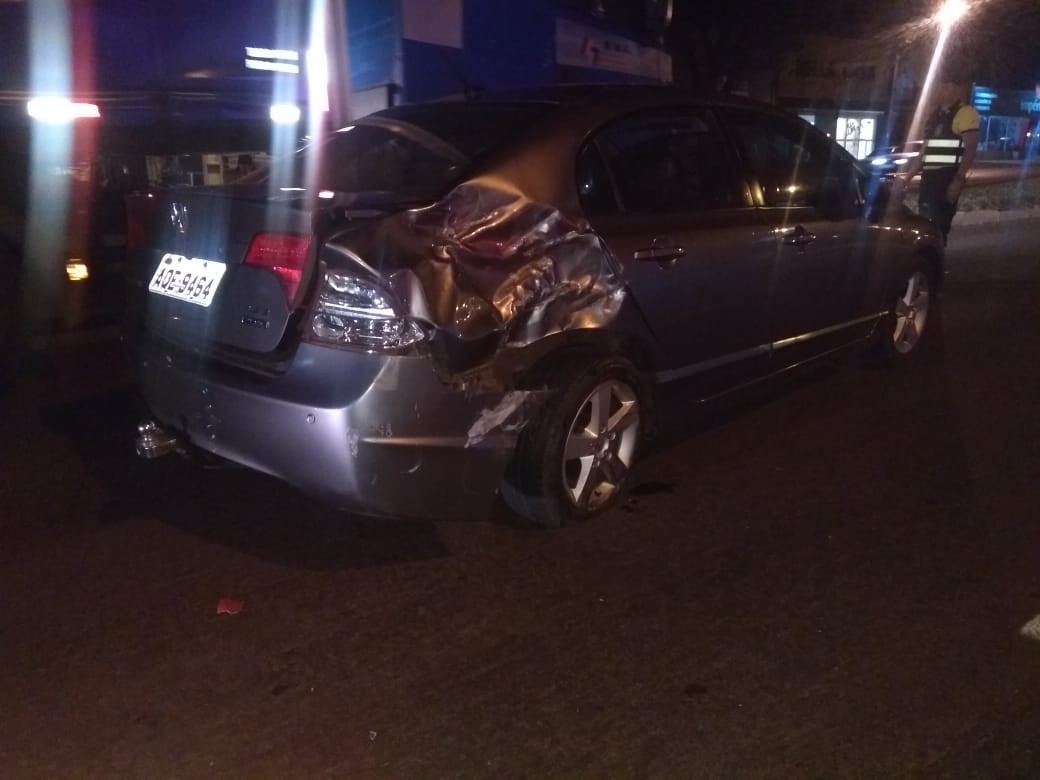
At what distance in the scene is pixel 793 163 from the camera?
5.28 metres

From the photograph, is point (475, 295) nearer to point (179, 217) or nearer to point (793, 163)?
point (179, 217)

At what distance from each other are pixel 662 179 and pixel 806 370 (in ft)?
5.07

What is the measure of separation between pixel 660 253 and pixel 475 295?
97 centimetres

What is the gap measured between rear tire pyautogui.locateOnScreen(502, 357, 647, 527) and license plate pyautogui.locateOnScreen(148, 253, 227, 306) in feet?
3.98

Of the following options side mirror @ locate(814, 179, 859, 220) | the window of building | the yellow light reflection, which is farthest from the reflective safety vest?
the window of building

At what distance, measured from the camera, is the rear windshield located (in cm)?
408

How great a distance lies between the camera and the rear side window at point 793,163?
16.4 feet

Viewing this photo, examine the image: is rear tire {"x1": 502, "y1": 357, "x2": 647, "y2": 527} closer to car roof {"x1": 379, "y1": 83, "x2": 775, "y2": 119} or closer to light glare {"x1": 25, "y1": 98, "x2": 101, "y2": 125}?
car roof {"x1": 379, "y1": 83, "x2": 775, "y2": 119}

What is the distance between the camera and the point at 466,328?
3.57m

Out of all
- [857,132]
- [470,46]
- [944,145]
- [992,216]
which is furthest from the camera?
[857,132]

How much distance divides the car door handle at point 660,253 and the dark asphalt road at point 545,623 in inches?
40.3

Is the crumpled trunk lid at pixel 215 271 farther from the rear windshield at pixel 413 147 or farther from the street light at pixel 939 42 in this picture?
the street light at pixel 939 42

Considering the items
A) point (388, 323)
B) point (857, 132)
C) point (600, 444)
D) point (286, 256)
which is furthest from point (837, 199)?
point (857, 132)

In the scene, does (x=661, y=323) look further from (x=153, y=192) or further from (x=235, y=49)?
(x=235, y=49)
